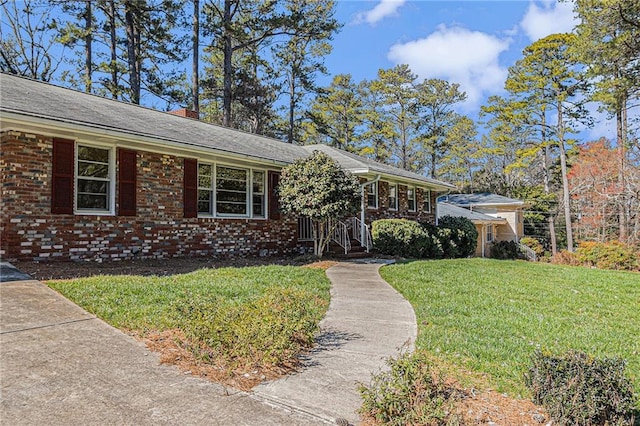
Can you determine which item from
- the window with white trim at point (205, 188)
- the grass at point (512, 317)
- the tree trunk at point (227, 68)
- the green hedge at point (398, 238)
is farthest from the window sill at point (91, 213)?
the tree trunk at point (227, 68)

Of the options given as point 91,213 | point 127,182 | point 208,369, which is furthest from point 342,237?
point 208,369

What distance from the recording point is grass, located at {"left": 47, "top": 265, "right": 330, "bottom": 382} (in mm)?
3744

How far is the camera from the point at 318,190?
1134cm

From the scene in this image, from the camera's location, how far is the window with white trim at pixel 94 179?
892cm

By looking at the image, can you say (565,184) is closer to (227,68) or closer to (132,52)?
(227,68)

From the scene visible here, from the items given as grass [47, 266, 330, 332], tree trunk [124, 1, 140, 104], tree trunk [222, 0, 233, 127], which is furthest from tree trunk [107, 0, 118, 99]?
grass [47, 266, 330, 332]

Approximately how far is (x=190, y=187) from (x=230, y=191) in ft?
5.03

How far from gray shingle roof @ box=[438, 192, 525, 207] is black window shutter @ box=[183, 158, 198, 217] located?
944 inches

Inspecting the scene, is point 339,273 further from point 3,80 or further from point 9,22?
point 9,22

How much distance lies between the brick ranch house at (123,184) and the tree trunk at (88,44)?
10.7 meters

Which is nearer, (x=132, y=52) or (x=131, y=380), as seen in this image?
(x=131, y=380)

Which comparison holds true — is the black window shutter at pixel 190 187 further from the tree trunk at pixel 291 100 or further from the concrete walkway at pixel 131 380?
the tree trunk at pixel 291 100

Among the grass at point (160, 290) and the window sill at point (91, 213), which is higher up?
the window sill at point (91, 213)

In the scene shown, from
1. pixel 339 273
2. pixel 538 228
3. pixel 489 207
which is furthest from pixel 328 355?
pixel 538 228
